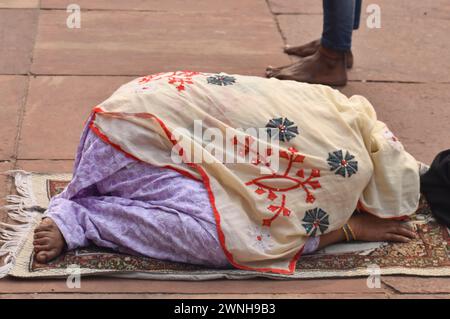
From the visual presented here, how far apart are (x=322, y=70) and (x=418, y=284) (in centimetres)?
195

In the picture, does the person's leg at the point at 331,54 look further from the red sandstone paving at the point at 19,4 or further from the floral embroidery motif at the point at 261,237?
the red sandstone paving at the point at 19,4

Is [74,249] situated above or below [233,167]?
below

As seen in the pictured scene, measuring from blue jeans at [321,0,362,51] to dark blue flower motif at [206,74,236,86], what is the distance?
145 cm

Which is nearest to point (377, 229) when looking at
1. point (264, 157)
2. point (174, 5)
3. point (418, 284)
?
point (418, 284)

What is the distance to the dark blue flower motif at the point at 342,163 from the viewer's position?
326cm

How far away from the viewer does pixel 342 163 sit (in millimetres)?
3273

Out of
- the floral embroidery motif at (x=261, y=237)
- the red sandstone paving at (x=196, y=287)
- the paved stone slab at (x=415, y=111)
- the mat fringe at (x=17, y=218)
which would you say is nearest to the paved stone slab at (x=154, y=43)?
the paved stone slab at (x=415, y=111)

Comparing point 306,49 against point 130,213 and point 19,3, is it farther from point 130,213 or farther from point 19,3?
point 130,213

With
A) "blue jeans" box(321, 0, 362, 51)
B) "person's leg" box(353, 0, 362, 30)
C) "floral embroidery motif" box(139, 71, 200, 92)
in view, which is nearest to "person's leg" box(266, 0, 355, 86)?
"blue jeans" box(321, 0, 362, 51)

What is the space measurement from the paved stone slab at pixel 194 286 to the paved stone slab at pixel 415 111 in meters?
1.23

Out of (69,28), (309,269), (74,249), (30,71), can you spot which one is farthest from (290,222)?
(69,28)

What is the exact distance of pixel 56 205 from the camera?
3.29 m

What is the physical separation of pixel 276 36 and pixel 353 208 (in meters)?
2.50

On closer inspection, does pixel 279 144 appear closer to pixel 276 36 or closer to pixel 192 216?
pixel 192 216
